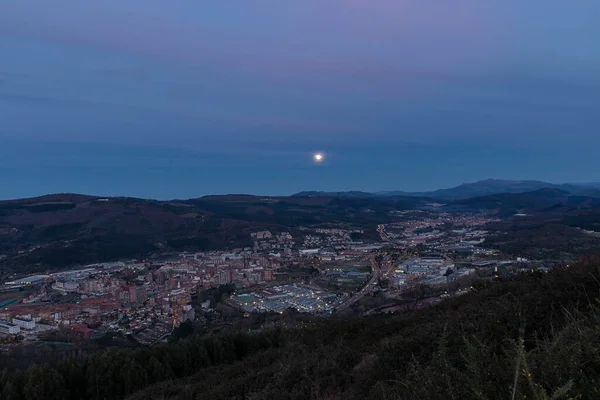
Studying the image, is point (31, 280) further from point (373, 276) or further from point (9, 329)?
point (373, 276)

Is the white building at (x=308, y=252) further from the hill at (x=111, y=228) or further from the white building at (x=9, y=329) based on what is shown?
the white building at (x=9, y=329)

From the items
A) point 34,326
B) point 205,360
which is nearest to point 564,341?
point 205,360

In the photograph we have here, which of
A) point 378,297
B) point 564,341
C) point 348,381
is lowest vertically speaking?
point 378,297

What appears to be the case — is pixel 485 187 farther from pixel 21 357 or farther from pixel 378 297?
pixel 21 357

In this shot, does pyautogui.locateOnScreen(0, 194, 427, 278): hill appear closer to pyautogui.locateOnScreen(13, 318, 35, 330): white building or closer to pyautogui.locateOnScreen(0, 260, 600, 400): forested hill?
pyautogui.locateOnScreen(13, 318, 35, 330): white building

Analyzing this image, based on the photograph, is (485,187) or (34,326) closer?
(34,326)

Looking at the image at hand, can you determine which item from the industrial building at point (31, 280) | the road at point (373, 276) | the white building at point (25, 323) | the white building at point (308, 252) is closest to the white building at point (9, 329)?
the white building at point (25, 323)

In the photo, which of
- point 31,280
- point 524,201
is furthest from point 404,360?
point 524,201

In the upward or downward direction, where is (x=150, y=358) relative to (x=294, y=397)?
downward
